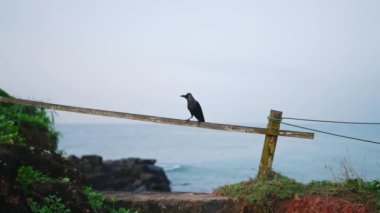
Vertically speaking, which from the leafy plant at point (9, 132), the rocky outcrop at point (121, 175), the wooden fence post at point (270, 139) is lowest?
the rocky outcrop at point (121, 175)

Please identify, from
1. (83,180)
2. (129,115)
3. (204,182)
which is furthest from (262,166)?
(204,182)

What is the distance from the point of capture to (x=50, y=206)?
532 cm

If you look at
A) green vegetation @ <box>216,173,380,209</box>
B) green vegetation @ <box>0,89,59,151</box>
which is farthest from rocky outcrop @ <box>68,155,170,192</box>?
green vegetation @ <box>216,173,380,209</box>

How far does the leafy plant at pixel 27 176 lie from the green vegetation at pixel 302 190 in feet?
9.37

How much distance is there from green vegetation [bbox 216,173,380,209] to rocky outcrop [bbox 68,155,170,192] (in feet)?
70.9

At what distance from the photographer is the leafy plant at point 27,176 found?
5.45 m

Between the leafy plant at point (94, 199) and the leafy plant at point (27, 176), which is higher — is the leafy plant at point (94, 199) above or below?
below

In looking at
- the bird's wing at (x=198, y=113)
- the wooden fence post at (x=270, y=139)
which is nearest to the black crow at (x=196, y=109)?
the bird's wing at (x=198, y=113)

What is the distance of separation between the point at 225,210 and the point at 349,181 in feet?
6.16

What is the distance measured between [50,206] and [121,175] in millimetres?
25547

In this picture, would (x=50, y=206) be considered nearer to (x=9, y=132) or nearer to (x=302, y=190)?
(x=302, y=190)

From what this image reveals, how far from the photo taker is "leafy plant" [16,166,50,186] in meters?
5.45

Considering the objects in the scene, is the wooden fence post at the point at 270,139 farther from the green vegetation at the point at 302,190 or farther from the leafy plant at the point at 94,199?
the leafy plant at the point at 94,199

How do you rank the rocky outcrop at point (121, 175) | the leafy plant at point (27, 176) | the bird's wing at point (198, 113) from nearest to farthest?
the leafy plant at point (27, 176)
the bird's wing at point (198, 113)
the rocky outcrop at point (121, 175)
